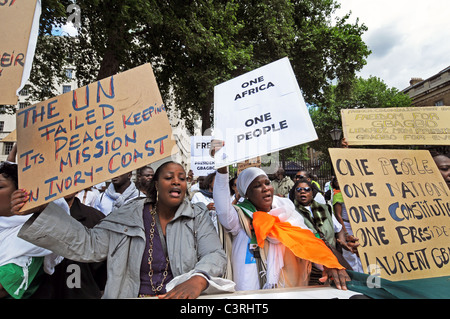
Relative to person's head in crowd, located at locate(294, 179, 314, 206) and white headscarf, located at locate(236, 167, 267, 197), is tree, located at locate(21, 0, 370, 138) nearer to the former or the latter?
white headscarf, located at locate(236, 167, 267, 197)

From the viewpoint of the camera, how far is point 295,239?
2.08 metres

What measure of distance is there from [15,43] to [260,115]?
1677mm

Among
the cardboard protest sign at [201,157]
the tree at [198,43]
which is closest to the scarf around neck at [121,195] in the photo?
the cardboard protest sign at [201,157]

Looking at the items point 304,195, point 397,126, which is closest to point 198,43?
point 304,195

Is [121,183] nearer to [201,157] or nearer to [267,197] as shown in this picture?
[267,197]

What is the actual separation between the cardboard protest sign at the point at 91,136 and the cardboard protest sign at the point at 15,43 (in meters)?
0.17

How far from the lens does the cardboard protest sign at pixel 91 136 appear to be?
166cm

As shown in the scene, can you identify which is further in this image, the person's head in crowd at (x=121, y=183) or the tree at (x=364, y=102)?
the tree at (x=364, y=102)

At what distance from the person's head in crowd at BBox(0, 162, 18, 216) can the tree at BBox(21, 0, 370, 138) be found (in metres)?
4.15

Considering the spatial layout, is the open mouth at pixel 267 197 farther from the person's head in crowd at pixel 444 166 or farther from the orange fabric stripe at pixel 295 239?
the person's head in crowd at pixel 444 166

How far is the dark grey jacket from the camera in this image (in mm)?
1606

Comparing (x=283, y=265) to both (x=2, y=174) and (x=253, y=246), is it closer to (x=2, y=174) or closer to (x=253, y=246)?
(x=253, y=246)

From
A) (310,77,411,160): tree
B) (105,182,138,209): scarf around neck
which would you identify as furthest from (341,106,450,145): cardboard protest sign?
(310,77,411,160): tree

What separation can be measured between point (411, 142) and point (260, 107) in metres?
1.63
